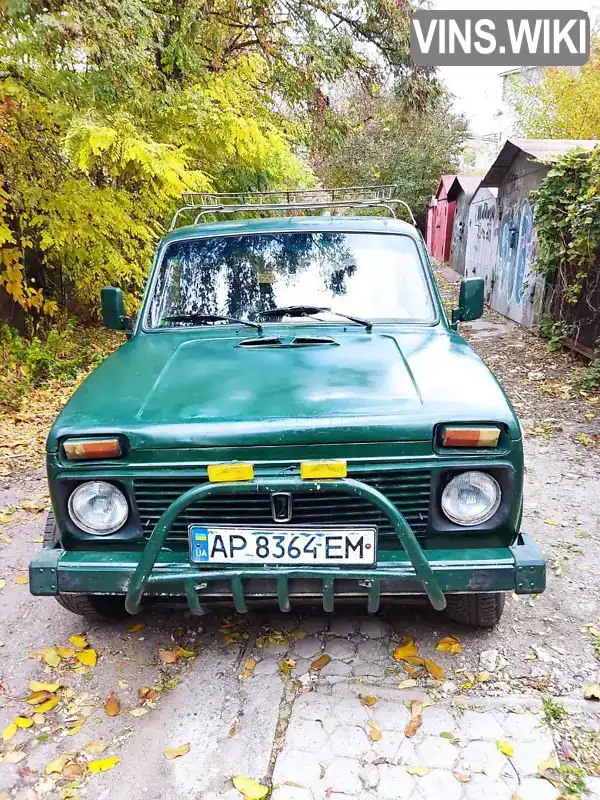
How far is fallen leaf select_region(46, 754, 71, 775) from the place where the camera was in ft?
7.61

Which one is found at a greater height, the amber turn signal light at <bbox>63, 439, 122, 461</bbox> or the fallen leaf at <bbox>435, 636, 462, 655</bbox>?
the amber turn signal light at <bbox>63, 439, 122, 461</bbox>

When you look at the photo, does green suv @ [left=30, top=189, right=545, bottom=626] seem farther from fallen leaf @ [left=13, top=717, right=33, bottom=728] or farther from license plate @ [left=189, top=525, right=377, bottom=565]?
fallen leaf @ [left=13, top=717, right=33, bottom=728]

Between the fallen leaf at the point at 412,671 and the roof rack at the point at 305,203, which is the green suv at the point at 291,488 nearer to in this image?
the fallen leaf at the point at 412,671

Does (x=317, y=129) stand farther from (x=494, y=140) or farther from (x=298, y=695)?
(x=494, y=140)

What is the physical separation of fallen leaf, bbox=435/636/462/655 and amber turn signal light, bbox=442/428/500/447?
1147 mm

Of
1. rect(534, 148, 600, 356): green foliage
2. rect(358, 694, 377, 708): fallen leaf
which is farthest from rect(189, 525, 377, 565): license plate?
rect(534, 148, 600, 356): green foliage

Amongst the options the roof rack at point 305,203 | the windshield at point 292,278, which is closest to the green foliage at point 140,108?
the roof rack at point 305,203

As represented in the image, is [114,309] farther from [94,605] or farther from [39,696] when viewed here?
[39,696]

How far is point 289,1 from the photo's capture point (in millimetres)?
9594

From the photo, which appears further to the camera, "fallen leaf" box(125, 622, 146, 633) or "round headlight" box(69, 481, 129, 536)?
"fallen leaf" box(125, 622, 146, 633)

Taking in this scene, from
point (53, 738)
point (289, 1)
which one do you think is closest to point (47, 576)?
point (53, 738)

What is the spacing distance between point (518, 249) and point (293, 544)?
33.9 feet

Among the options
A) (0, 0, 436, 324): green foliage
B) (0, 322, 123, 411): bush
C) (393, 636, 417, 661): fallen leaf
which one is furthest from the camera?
(0, 322, 123, 411): bush

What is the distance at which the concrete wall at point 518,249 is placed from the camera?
33.7 ft
